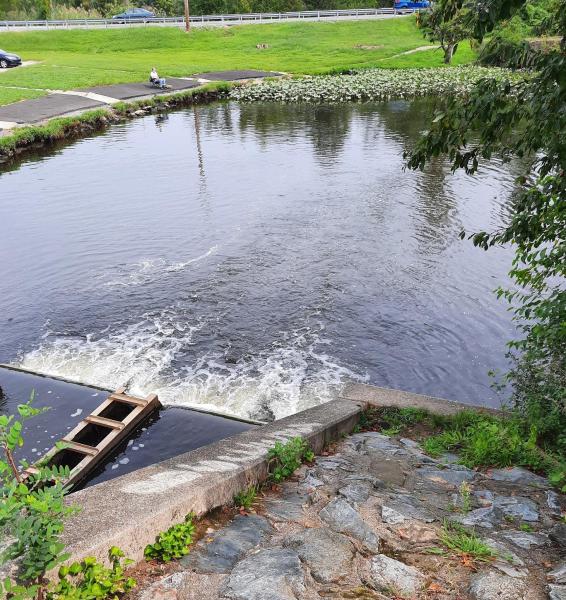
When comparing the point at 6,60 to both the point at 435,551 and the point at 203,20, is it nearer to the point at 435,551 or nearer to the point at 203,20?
the point at 203,20

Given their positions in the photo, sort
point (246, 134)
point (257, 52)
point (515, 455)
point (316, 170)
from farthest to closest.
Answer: point (257, 52), point (246, 134), point (316, 170), point (515, 455)

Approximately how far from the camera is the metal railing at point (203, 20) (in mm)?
65375

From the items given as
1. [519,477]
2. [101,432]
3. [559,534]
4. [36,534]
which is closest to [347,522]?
[559,534]

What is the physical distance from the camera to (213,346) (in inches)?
460

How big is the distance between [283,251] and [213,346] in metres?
5.12

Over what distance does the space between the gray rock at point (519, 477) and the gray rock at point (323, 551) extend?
2.34m

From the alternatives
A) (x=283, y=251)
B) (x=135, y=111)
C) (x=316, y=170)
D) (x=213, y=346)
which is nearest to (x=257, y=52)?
(x=135, y=111)

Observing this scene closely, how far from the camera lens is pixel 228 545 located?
15.9 feet

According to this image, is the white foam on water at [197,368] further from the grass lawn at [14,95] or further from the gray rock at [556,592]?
the grass lawn at [14,95]

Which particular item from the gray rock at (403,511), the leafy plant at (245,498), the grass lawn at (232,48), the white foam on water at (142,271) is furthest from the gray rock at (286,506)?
the grass lawn at (232,48)

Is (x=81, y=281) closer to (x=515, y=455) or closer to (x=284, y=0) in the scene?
(x=515, y=455)

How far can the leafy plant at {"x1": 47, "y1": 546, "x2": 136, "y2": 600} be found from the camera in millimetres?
3953

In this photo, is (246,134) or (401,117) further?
(401,117)

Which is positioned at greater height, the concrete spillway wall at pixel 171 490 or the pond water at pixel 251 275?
the concrete spillway wall at pixel 171 490
